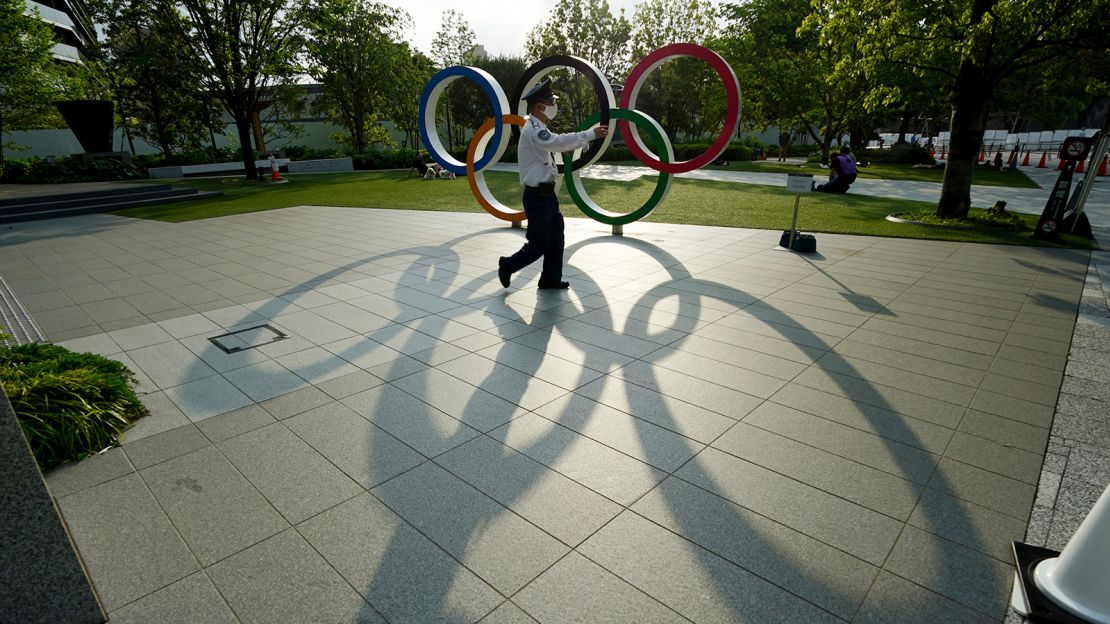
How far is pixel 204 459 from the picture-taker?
3.44m

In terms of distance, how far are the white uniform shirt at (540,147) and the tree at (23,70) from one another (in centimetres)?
2888

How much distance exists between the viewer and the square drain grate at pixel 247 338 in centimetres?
531

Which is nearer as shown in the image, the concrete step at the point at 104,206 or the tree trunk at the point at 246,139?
the concrete step at the point at 104,206

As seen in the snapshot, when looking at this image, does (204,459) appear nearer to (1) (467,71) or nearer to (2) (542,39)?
(1) (467,71)

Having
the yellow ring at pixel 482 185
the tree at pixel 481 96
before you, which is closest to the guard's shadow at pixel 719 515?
the yellow ring at pixel 482 185

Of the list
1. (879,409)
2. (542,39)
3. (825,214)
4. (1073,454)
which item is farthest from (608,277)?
(542,39)

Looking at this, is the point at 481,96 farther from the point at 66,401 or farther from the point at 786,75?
the point at 66,401

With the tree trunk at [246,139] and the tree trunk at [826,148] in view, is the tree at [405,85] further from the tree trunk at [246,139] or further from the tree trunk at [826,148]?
the tree trunk at [826,148]

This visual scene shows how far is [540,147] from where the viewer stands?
646 cm

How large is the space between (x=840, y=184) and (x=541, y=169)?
592 inches

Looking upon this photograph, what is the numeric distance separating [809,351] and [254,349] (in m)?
5.36

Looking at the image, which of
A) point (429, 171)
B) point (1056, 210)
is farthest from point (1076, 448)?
point (429, 171)

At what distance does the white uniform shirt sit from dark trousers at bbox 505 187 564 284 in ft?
0.60

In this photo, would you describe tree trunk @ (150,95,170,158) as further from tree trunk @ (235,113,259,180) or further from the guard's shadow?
the guard's shadow
